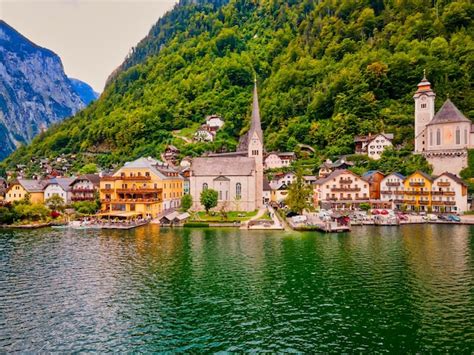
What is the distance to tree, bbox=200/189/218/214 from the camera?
61175mm

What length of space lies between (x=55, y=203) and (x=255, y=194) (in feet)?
109

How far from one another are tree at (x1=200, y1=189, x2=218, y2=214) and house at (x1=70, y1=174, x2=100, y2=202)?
72.6ft

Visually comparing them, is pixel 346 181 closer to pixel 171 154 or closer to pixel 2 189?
pixel 171 154

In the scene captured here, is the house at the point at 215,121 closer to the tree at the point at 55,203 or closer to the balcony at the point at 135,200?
the balcony at the point at 135,200

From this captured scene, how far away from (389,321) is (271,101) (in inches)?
3922

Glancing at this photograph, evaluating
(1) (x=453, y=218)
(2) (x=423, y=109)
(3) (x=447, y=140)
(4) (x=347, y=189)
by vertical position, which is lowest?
(1) (x=453, y=218)

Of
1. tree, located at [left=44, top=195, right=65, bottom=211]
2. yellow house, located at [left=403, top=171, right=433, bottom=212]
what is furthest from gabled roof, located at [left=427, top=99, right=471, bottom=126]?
tree, located at [left=44, top=195, right=65, bottom=211]

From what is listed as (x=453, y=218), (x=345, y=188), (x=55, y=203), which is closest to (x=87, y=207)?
(x=55, y=203)

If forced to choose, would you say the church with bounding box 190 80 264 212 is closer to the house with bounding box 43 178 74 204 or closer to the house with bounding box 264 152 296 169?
the house with bounding box 43 178 74 204

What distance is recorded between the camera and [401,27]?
113 metres

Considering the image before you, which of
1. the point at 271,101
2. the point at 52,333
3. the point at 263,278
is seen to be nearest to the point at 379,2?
the point at 271,101

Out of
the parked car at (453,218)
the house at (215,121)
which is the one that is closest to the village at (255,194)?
the parked car at (453,218)

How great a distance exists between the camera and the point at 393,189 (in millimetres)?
68688

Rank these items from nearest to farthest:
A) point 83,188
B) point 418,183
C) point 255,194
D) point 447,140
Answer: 1. point 418,183
2. point 255,194
3. point 83,188
4. point 447,140
